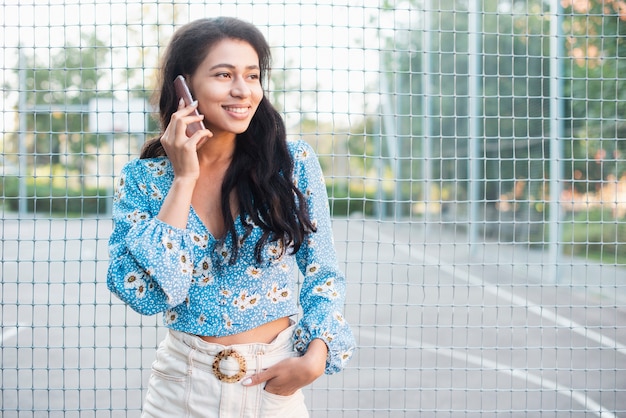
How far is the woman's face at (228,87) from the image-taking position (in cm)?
183

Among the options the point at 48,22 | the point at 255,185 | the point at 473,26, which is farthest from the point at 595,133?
the point at 255,185

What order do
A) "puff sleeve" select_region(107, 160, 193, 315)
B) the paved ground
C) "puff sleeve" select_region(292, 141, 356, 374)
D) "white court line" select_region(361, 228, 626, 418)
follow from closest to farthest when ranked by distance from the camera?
"puff sleeve" select_region(107, 160, 193, 315), "puff sleeve" select_region(292, 141, 356, 374), the paved ground, "white court line" select_region(361, 228, 626, 418)

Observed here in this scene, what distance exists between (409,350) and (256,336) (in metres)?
4.35

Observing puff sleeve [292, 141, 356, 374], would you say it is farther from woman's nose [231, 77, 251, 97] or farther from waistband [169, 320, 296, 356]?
woman's nose [231, 77, 251, 97]

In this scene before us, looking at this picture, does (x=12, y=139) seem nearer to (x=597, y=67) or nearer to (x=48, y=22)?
(x=597, y=67)

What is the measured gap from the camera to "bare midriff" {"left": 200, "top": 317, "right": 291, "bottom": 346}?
182 cm

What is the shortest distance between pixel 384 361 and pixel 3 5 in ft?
12.7

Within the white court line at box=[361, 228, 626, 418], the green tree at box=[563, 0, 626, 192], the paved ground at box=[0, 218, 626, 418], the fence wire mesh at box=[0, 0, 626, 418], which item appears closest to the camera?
the fence wire mesh at box=[0, 0, 626, 418]

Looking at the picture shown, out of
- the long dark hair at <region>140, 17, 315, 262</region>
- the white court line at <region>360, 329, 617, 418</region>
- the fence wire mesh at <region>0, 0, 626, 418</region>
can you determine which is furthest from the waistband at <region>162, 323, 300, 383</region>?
the white court line at <region>360, 329, 617, 418</region>

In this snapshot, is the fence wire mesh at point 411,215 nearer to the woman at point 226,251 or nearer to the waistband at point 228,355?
the woman at point 226,251

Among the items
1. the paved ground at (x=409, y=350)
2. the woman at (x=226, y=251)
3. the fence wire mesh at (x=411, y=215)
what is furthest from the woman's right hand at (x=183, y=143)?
the paved ground at (x=409, y=350)

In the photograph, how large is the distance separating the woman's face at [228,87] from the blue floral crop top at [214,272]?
0.66 ft

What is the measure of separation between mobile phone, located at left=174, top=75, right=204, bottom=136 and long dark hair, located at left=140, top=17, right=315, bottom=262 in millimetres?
43

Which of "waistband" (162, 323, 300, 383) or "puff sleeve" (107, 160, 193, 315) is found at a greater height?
"puff sleeve" (107, 160, 193, 315)
